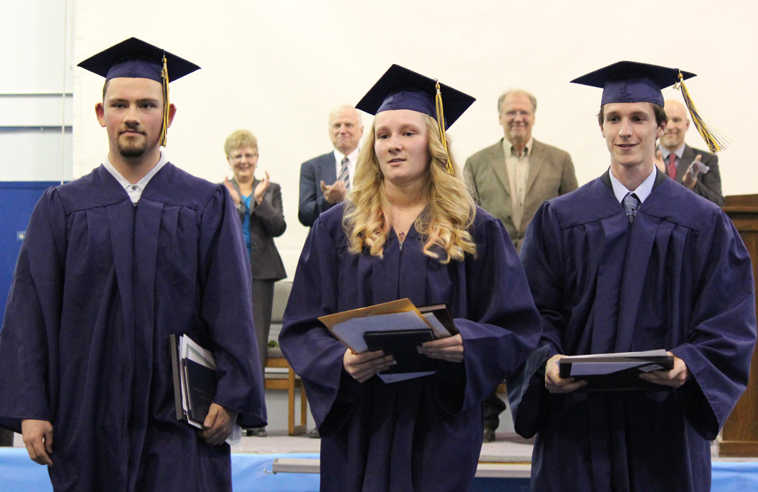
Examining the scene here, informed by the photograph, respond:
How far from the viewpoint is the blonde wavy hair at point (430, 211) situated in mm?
3012

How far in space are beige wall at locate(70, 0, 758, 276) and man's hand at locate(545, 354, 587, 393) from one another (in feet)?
18.7

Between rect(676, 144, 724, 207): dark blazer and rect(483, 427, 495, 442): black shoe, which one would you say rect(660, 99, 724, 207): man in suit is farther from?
rect(483, 427, 495, 442): black shoe

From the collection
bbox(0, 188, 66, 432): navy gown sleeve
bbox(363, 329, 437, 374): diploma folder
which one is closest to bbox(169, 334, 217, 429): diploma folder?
bbox(0, 188, 66, 432): navy gown sleeve

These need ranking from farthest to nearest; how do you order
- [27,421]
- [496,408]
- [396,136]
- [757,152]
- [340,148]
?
1. [757,152]
2. [340,148]
3. [496,408]
4. [396,136]
5. [27,421]

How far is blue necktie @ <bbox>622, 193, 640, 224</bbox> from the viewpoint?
3.26m

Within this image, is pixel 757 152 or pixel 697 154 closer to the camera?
pixel 697 154

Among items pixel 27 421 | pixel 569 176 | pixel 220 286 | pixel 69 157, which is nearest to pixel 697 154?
pixel 569 176

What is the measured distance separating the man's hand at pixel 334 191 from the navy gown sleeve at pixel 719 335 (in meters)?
3.04

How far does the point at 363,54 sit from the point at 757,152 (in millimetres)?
3401

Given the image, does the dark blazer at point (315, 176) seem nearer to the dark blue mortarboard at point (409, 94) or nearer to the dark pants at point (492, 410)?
the dark pants at point (492, 410)

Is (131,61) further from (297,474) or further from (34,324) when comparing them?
(297,474)

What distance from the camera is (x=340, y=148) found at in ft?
20.8

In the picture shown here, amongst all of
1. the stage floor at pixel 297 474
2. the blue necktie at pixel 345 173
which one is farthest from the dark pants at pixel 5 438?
the blue necktie at pixel 345 173

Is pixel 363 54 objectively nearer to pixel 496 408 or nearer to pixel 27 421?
pixel 496 408
